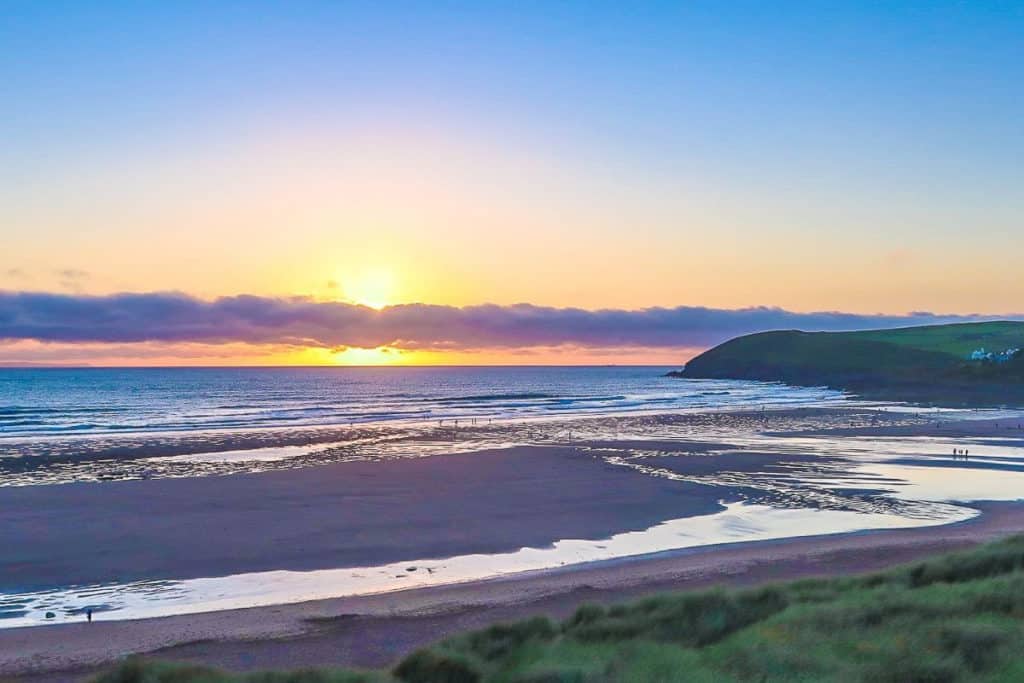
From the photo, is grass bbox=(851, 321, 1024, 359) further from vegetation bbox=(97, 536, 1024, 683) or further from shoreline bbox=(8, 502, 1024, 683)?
vegetation bbox=(97, 536, 1024, 683)

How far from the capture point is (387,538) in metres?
20.7

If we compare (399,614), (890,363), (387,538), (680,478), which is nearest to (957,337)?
(890,363)

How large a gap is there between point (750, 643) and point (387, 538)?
40.6 ft

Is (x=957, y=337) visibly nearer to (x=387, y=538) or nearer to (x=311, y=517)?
(x=311, y=517)

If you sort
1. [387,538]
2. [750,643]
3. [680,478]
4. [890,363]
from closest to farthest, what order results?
[750,643]
[387,538]
[680,478]
[890,363]

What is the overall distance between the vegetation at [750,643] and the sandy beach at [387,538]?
2.34m

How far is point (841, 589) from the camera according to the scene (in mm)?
12914

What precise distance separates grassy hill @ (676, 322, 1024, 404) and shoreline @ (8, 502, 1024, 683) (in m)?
72.1

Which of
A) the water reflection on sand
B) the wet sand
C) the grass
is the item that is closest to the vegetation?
the water reflection on sand

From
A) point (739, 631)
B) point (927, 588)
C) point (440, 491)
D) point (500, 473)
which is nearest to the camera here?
point (739, 631)

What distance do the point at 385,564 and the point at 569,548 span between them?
4.29m

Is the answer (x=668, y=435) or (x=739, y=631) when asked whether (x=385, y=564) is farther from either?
(x=668, y=435)

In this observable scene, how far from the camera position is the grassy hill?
9938 centimetres

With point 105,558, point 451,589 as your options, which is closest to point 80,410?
point 105,558
